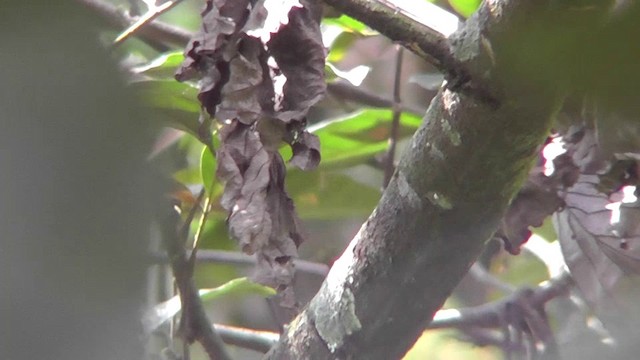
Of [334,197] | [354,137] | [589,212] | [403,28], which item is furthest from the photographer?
[334,197]

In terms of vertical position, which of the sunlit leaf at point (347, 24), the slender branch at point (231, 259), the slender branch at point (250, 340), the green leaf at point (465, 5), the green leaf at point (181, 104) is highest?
the green leaf at point (465, 5)

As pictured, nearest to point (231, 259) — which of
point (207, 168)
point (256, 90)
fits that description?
point (207, 168)

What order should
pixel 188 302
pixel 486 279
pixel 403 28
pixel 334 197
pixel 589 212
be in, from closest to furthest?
1. pixel 403 28
2. pixel 188 302
3. pixel 589 212
4. pixel 334 197
5. pixel 486 279

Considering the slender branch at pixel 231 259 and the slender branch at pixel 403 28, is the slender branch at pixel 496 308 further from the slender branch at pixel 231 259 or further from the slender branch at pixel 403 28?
the slender branch at pixel 403 28

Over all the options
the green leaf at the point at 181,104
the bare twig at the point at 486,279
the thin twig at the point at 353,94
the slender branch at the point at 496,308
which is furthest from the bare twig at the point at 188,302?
the bare twig at the point at 486,279

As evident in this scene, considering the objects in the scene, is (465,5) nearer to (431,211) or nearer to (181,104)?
(181,104)

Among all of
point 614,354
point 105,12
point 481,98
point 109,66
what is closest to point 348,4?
point 481,98
